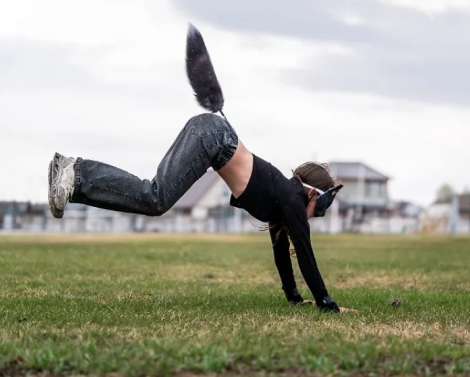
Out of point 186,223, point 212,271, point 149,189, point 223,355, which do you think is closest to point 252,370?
point 223,355

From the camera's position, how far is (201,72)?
598 centimetres

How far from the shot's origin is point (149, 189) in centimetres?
569

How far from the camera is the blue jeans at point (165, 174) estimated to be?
566 cm

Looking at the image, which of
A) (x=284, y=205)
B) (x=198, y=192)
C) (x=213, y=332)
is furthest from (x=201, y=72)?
(x=198, y=192)

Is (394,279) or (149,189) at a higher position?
(149,189)

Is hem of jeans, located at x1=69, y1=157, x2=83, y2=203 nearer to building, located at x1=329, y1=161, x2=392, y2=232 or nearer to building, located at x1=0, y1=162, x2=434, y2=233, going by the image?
building, located at x1=0, y1=162, x2=434, y2=233

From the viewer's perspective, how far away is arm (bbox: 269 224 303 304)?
6.46 metres

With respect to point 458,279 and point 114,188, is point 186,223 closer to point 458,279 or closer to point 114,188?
point 458,279

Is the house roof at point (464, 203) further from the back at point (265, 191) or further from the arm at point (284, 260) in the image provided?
the back at point (265, 191)

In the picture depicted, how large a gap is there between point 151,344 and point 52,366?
0.61 meters

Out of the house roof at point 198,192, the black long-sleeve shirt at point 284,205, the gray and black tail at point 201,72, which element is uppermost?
the house roof at point 198,192

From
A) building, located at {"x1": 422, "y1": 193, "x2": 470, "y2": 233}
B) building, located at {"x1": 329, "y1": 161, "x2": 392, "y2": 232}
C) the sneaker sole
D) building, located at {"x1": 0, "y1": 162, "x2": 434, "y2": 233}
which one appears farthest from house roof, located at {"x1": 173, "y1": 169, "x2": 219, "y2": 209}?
the sneaker sole

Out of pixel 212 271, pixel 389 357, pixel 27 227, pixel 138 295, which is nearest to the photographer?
pixel 389 357

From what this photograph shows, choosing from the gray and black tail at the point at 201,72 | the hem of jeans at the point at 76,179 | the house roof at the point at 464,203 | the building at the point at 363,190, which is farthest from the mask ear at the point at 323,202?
the house roof at the point at 464,203
